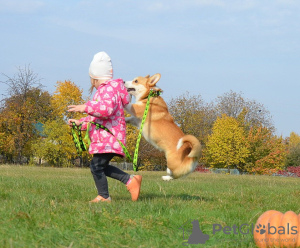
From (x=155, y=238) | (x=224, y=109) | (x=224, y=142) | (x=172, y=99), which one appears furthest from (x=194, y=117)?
(x=155, y=238)

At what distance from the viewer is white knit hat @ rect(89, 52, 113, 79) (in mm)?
5398

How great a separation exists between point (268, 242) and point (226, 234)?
1.53 feet

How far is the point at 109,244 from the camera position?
3.12 metres

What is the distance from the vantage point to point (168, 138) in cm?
562

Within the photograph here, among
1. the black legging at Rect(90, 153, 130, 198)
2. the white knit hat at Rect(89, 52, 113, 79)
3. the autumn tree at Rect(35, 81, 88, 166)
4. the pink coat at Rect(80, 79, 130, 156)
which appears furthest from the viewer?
the autumn tree at Rect(35, 81, 88, 166)

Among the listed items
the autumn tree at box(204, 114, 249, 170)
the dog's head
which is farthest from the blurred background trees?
the dog's head

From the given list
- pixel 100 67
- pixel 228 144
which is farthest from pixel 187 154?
pixel 228 144

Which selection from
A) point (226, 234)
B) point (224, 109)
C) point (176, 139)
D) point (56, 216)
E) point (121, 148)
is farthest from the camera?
point (224, 109)

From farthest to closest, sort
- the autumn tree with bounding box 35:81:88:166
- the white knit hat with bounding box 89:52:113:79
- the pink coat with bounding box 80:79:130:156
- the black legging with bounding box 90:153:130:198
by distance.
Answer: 1. the autumn tree with bounding box 35:81:88:166
2. the white knit hat with bounding box 89:52:113:79
3. the black legging with bounding box 90:153:130:198
4. the pink coat with bounding box 80:79:130:156

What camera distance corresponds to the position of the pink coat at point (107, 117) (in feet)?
16.5

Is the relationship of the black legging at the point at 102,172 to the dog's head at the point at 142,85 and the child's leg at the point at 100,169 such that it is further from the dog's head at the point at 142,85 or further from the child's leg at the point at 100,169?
the dog's head at the point at 142,85

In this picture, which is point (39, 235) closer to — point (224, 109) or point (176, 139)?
point (176, 139)

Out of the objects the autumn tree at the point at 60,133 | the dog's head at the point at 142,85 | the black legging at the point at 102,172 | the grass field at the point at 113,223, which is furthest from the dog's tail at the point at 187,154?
the autumn tree at the point at 60,133

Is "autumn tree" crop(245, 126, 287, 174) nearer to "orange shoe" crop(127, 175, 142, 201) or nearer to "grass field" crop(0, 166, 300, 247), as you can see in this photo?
"orange shoe" crop(127, 175, 142, 201)
